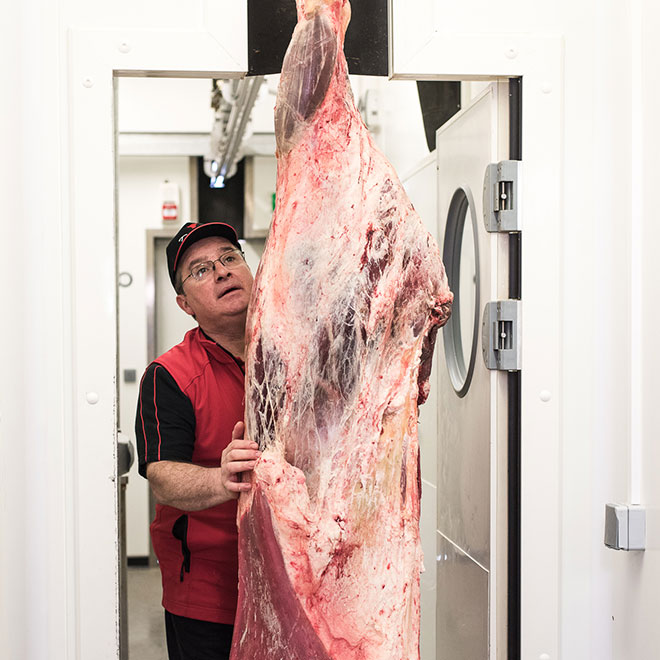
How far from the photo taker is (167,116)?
371 cm

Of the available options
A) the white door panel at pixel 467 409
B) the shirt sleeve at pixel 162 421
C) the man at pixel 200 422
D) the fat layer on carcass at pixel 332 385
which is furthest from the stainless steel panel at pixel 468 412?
the shirt sleeve at pixel 162 421

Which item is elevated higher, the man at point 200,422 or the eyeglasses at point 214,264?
the eyeglasses at point 214,264

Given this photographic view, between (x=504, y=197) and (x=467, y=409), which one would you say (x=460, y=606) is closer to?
(x=467, y=409)

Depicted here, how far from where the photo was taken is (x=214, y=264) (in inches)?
69.5

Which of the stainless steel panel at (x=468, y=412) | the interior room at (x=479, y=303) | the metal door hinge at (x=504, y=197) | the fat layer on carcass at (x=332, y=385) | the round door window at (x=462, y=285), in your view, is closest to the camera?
the fat layer on carcass at (x=332, y=385)

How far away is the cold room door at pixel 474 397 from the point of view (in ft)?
5.54

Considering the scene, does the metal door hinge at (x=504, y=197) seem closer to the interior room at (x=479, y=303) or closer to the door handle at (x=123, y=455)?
the interior room at (x=479, y=303)
